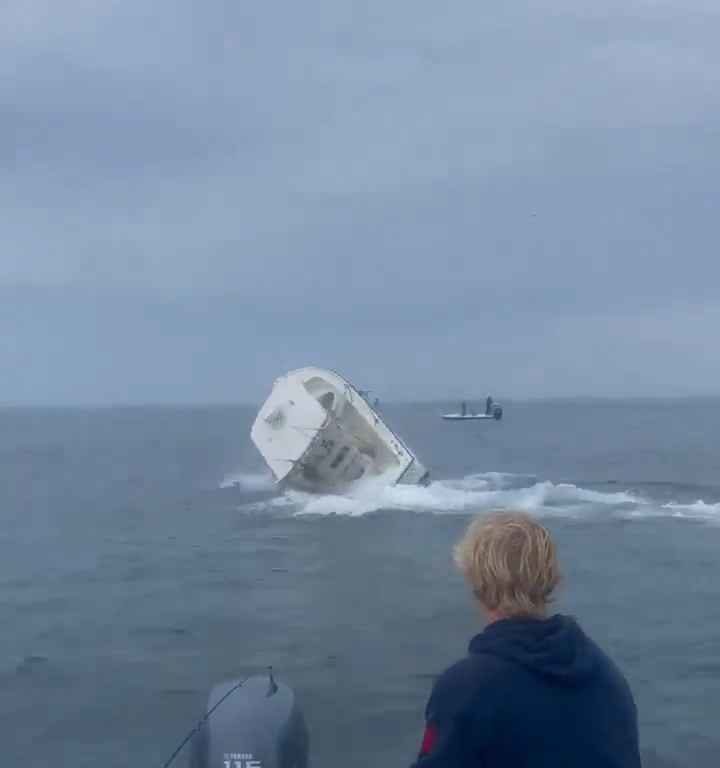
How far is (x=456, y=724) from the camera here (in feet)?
10.0

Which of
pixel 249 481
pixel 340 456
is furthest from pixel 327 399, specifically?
pixel 249 481

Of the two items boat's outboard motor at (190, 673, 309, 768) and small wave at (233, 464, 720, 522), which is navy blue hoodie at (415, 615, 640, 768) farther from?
small wave at (233, 464, 720, 522)

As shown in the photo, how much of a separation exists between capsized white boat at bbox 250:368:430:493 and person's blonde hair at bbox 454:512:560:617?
33.2 meters

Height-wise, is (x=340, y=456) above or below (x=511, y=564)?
below

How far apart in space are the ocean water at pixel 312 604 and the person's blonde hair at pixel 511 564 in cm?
983

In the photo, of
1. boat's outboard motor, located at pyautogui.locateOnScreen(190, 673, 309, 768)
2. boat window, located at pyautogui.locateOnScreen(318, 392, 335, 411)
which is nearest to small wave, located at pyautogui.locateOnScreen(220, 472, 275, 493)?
boat window, located at pyautogui.locateOnScreen(318, 392, 335, 411)

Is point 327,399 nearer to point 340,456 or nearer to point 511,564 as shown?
point 340,456

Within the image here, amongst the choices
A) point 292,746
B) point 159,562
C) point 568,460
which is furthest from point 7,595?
point 568,460

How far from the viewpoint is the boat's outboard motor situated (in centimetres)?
677

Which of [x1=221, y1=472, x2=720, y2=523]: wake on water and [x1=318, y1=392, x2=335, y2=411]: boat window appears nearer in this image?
[x1=221, y1=472, x2=720, y2=523]: wake on water

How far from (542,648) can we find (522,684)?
121mm

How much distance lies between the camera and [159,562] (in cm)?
2798

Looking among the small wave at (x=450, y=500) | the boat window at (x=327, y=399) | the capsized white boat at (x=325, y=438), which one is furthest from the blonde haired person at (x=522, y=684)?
the boat window at (x=327, y=399)

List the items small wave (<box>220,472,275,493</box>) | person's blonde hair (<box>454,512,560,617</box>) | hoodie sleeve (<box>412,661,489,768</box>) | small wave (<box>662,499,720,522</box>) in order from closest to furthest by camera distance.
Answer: hoodie sleeve (<box>412,661,489,768</box>) → person's blonde hair (<box>454,512,560,617</box>) → small wave (<box>662,499,720,522</box>) → small wave (<box>220,472,275,493</box>)
